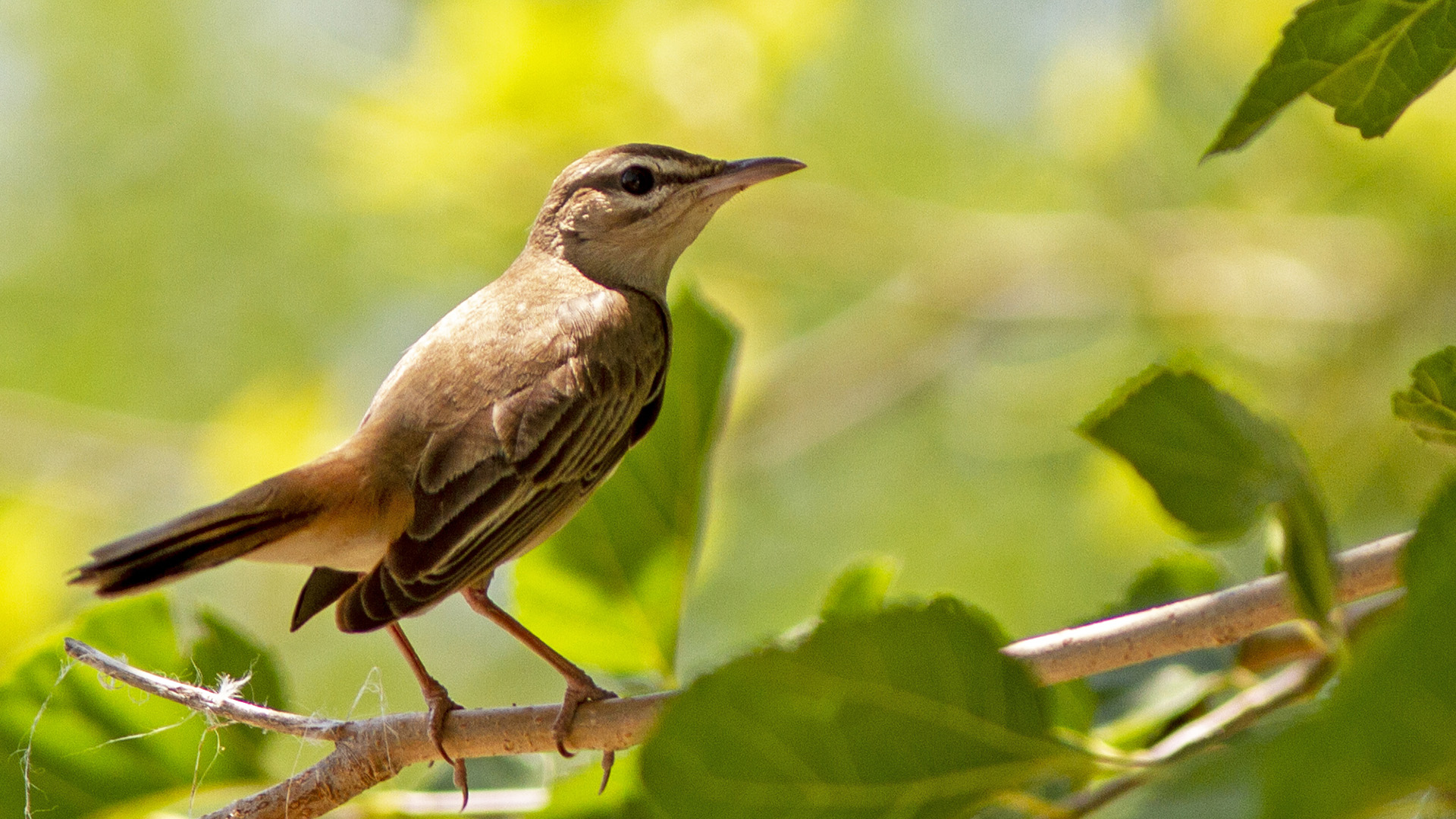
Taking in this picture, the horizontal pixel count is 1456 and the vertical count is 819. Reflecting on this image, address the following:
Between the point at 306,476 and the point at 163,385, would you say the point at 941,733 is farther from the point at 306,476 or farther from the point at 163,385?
the point at 163,385

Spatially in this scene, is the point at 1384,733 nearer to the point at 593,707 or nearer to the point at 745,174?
the point at 593,707

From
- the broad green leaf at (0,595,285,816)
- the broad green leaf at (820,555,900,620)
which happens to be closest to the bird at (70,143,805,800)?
the broad green leaf at (0,595,285,816)

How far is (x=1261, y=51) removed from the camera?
14.6ft

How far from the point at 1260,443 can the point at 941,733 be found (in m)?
0.61

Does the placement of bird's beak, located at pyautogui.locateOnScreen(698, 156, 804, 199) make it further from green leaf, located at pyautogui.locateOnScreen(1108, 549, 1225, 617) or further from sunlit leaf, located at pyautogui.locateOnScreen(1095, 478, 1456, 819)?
sunlit leaf, located at pyautogui.locateOnScreen(1095, 478, 1456, 819)

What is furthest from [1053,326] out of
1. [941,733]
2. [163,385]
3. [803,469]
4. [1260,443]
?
[163,385]

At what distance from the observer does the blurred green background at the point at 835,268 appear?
4391mm

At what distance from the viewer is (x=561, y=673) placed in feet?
8.95

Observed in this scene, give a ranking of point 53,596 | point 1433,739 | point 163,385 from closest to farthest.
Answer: point 1433,739
point 53,596
point 163,385

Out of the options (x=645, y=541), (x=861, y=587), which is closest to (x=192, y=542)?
(x=645, y=541)

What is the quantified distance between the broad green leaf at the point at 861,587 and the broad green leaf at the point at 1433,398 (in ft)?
3.23

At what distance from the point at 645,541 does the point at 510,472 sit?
1.85ft

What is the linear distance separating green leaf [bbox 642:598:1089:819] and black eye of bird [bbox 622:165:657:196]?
103 inches

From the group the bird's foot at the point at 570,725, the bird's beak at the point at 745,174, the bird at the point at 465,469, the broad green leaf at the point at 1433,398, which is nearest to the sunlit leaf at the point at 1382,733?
the broad green leaf at the point at 1433,398
